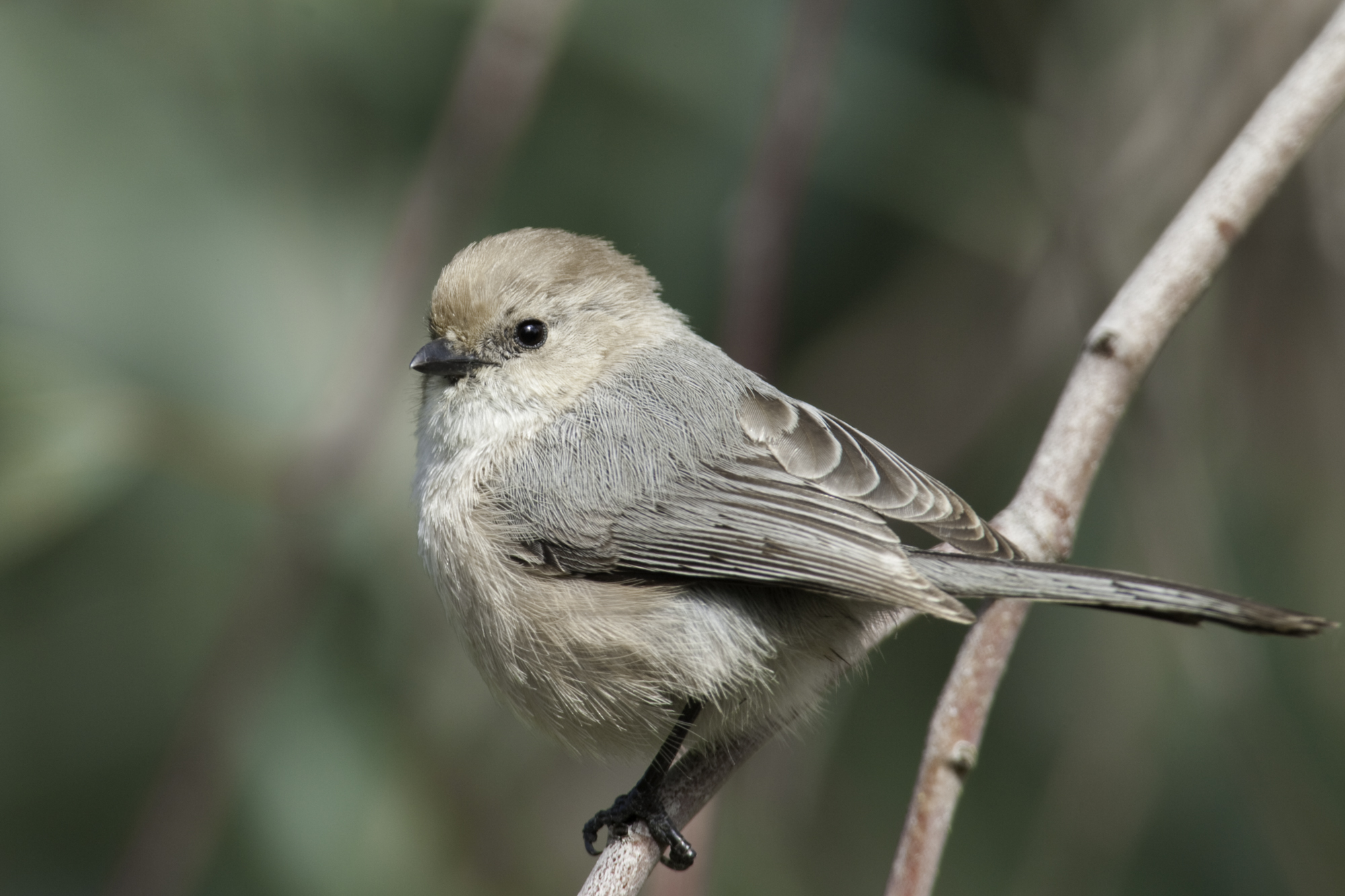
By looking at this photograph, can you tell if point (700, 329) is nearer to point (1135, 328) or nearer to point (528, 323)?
point (528, 323)

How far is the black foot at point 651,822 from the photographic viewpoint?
7.35 ft

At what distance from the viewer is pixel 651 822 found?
7.41ft

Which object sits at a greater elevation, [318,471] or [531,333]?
[531,333]

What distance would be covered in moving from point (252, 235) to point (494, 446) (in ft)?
5.23

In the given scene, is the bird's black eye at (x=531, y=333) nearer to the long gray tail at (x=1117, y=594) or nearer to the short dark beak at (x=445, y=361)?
the short dark beak at (x=445, y=361)

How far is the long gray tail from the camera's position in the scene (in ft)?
5.93

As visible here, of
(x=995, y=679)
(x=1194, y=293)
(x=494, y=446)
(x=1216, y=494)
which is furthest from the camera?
(x=1216, y=494)

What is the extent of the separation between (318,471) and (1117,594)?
71.8 inches

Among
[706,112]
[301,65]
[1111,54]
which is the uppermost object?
[1111,54]

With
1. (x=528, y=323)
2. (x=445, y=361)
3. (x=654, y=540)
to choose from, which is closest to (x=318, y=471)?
(x=445, y=361)

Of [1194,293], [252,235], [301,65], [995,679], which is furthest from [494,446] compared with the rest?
[301,65]

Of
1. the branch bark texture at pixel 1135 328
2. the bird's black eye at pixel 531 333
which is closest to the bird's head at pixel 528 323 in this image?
the bird's black eye at pixel 531 333

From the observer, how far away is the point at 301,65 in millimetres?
3811

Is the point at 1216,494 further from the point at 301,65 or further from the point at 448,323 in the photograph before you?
the point at 301,65
